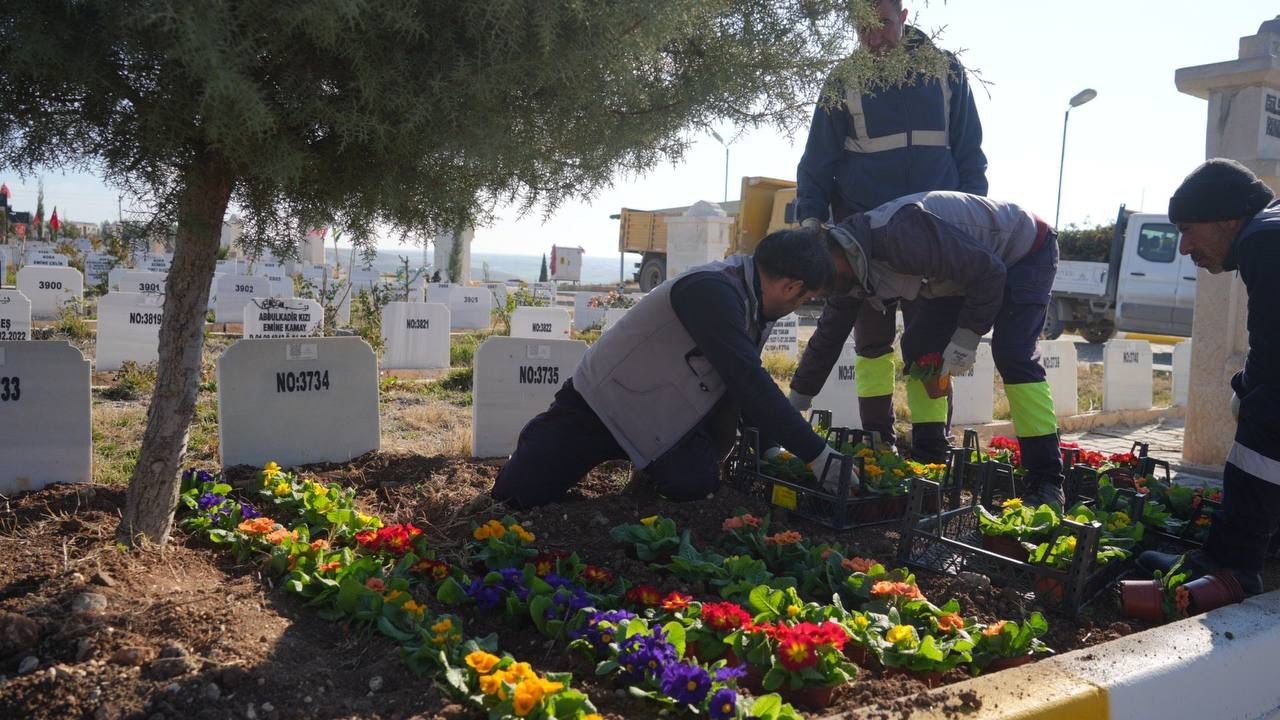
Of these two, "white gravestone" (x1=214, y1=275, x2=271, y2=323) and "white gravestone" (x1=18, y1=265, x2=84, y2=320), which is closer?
"white gravestone" (x1=214, y1=275, x2=271, y2=323)

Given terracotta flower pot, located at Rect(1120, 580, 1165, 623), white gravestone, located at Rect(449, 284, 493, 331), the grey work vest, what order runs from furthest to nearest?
white gravestone, located at Rect(449, 284, 493, 331)
the grey work vest
terracotta flower pot, located at Rect(1120, 580, 1165, 623)

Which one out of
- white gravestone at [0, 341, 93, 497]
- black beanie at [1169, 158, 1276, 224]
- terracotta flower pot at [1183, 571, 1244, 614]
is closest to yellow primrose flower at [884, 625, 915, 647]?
terracotta flower pot at [1183, 571, 1244, 614]

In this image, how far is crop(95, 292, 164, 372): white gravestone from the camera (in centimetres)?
920

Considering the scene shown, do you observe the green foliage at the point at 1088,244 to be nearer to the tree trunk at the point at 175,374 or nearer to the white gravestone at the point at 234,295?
the white gravestone at the point at 234,295

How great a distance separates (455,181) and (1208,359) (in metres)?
5.30

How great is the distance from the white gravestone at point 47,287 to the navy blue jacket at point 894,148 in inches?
460

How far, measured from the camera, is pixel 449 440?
5.75 m

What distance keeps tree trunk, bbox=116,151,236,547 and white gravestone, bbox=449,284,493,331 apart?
13.1m

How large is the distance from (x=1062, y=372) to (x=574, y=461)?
6.52 metres

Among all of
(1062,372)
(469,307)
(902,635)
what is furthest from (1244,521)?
(469,307)

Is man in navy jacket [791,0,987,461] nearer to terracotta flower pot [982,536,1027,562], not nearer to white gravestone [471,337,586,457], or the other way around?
white gravestone [471,337,586,457]

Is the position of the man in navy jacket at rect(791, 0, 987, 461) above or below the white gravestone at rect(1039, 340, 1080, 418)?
above

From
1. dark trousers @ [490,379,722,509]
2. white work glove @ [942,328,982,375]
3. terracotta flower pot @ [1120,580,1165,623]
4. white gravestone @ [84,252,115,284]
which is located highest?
white gravestone @ [84,252,115,284]

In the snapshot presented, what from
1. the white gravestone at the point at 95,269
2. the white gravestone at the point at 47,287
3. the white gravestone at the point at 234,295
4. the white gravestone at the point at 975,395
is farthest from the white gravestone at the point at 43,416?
the white gravestone at the point at 95,269
